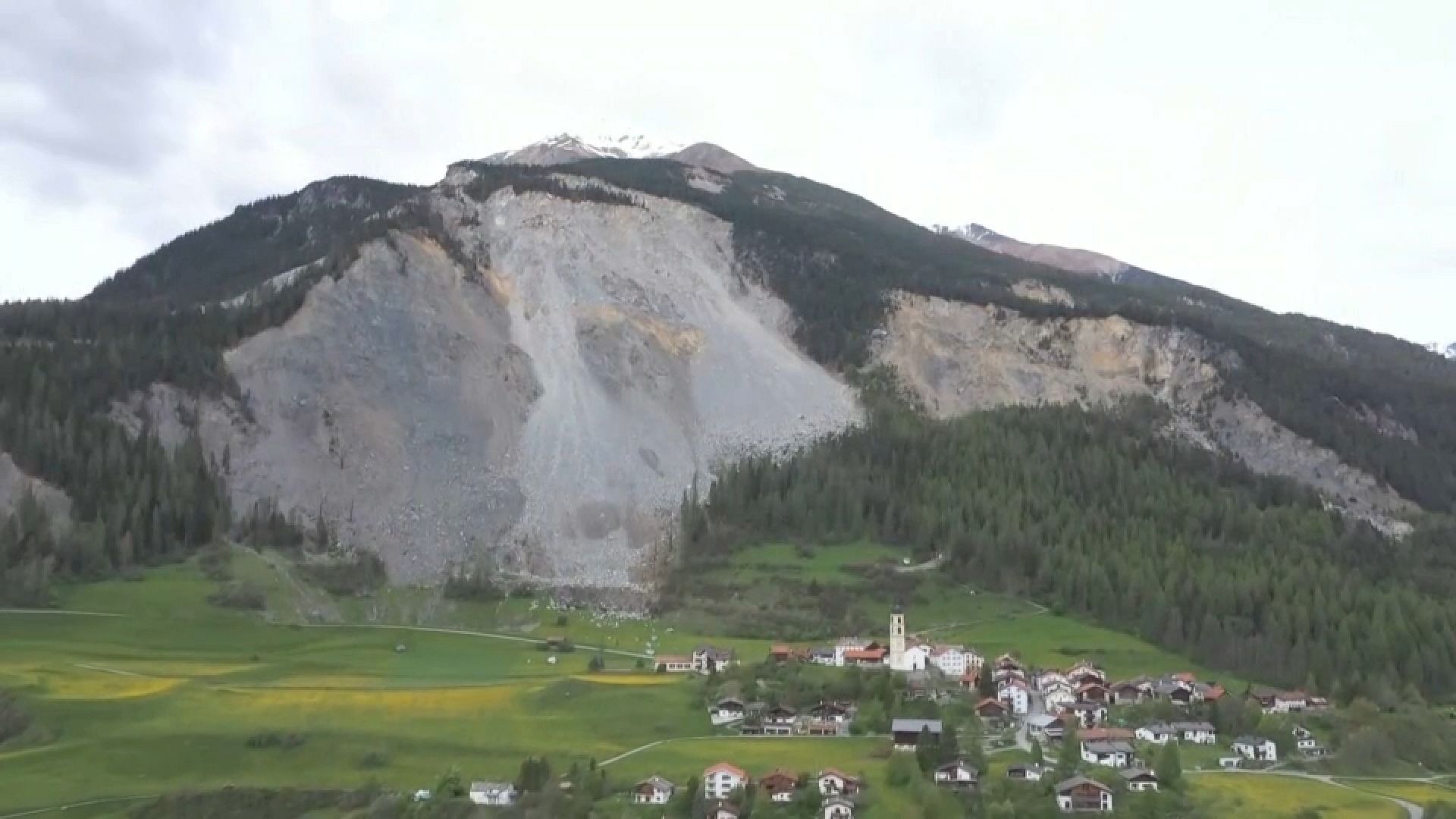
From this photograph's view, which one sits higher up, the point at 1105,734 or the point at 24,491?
the point at 24,491

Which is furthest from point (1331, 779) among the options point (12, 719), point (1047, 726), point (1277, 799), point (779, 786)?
point (12, 719)

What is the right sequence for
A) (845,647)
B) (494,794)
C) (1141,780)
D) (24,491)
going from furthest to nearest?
(24,491), (845,647), (1141,780), (494,794)

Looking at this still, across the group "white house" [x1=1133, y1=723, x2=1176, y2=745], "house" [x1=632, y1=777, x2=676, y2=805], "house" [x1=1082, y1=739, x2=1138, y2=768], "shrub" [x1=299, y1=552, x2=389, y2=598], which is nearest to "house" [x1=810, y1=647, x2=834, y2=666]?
"white house" [x1=1133, y1=723, x2=1176, y2=745]

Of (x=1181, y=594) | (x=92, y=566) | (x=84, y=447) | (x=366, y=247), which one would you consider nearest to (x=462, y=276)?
(x=366, y=247)

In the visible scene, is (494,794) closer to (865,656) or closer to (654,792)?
(654,792)

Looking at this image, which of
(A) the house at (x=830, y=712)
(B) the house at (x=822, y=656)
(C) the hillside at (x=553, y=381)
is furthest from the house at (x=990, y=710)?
(C) the hillside at (x=553, y=381)

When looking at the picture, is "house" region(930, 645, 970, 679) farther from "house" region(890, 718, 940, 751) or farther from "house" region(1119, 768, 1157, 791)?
"house" region(1119, 768, 1157, 791)

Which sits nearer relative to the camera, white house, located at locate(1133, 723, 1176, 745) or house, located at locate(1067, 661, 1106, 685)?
white house, located at locate(1133, 723, 1176, 745)

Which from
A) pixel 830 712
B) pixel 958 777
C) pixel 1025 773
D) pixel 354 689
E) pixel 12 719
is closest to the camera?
pixel 958 777
